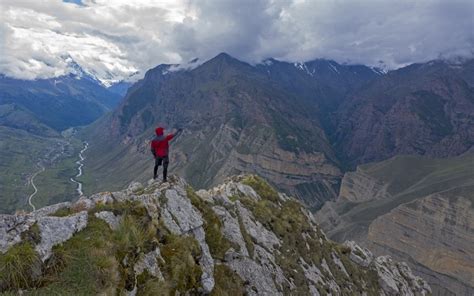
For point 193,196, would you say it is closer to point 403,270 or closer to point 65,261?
point 65,261

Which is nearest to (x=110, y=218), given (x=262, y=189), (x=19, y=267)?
(x=19, y=267)

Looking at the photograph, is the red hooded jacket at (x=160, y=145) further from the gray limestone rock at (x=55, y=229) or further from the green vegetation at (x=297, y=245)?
the green vegetation at (x=297, y=245)

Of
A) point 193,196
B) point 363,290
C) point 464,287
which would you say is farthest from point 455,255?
point 193,196

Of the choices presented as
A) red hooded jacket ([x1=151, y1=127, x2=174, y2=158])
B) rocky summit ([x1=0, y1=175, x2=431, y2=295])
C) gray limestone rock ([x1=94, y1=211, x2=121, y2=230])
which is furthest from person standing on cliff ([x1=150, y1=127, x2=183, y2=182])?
gray limestone rock ([x1=94, y1=211, x2=121, y2=230])

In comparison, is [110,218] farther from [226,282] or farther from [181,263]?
[226,282]

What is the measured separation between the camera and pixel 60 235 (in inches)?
632

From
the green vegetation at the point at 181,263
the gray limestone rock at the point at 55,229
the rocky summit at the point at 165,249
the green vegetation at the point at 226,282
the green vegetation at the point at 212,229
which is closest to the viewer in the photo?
the rocky summit at the point at 165,249

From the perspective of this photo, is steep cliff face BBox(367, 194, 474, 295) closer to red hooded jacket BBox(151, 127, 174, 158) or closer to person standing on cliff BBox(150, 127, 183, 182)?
person standing on cliff BBox(150, 127, 183, 182)

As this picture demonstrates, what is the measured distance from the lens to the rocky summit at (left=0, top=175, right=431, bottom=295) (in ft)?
47.1

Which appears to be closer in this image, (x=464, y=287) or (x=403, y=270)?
(x=403, y=270)

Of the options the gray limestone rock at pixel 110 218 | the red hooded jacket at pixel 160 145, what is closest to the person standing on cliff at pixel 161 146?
the red hooded jacket at pixel 160 145

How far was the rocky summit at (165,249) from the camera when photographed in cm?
1437

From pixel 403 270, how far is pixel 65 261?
52353 millimetres

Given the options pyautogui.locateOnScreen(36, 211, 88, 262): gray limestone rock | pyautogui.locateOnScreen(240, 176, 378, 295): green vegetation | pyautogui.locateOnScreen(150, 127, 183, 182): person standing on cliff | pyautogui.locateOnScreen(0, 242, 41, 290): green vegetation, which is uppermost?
pyautogui.locateOnScreen(150, 127, 183, 182): person standing on cliff
